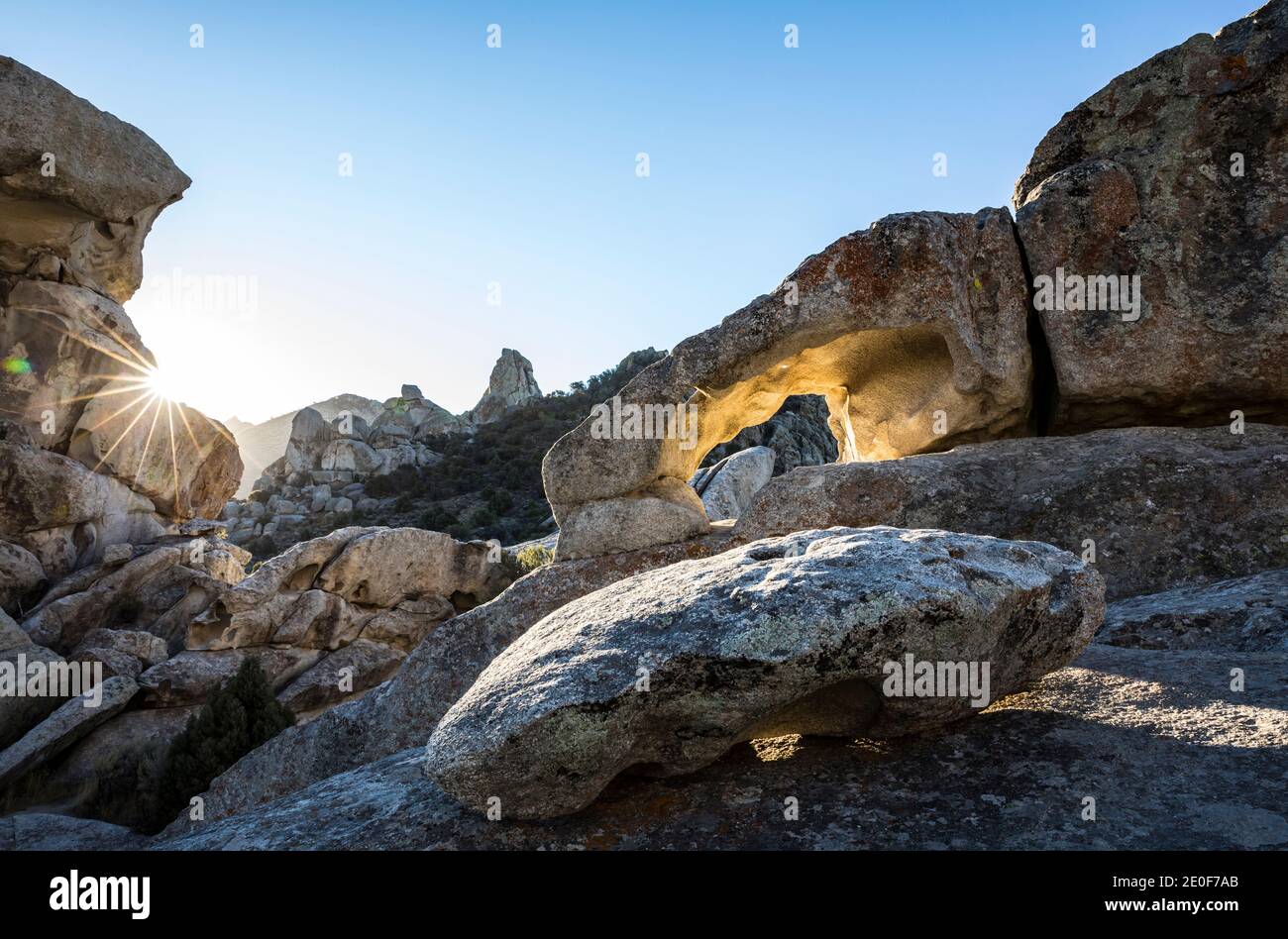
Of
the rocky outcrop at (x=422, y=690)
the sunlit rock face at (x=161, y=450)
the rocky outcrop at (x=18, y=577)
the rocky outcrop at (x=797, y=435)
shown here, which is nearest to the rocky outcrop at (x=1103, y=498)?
the rocky outcrop at (x=422, y=690)

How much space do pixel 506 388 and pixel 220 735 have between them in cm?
6043

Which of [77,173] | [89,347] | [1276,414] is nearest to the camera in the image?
[1276,414]

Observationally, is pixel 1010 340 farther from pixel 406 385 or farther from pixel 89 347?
pixel 406 385

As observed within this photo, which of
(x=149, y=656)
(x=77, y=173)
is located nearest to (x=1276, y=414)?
(x=149, y=656)

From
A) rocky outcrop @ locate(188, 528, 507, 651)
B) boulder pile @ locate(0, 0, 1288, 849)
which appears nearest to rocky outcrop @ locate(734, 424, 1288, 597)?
boulder pile @ locate(0, 0, 1288, 849)

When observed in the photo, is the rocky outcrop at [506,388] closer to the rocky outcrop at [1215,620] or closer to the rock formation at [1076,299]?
the rock formation at [1076,299]

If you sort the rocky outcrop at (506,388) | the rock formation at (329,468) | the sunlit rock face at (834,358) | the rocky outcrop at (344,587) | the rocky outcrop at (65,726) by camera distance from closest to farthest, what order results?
the sunlit rock face at (834,358), the rocky outcrop at (65,726), the rocky outcrop at (344,587), the rock formation at (329,468), the rocky outcrop at (506,388)

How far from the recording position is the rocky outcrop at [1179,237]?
821cm

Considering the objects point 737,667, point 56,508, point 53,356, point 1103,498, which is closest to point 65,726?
point 56,508

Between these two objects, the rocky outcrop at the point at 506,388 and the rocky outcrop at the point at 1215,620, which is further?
the rocky outcrop at the point at 506,388

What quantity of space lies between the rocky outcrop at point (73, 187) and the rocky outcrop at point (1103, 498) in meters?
19.6

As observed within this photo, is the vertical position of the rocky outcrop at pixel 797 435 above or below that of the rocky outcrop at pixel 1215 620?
above
